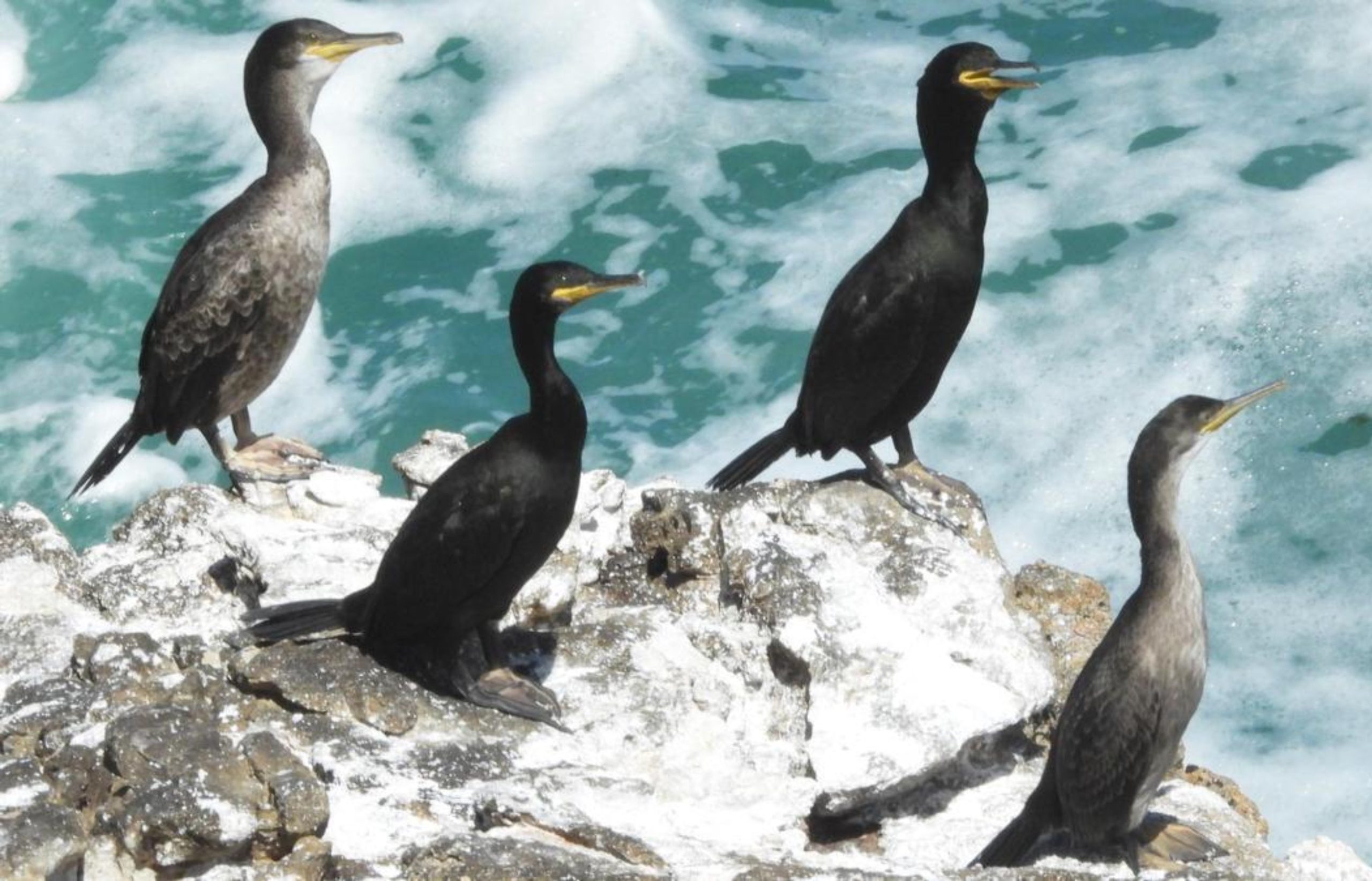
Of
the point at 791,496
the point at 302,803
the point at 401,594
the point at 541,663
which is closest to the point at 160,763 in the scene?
the point at 302,803

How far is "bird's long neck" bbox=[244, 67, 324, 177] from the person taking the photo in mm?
6297

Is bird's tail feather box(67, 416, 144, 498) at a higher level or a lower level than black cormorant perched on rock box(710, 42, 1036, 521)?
lower

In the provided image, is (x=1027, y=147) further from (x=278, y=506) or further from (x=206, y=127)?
(x=278, y=506)

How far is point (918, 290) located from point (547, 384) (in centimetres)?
143

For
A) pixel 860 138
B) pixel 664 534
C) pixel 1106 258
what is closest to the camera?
pixel 664 534

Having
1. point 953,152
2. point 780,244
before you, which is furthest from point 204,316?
point 780,244

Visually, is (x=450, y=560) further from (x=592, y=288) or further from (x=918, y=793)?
(x=918, y=793)

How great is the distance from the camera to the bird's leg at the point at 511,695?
178 inches

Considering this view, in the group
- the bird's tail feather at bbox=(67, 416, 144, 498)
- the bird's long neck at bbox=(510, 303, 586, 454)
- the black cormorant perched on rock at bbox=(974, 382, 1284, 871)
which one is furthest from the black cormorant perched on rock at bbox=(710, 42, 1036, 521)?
the bird's tail feather at bbox=(67, 416, 144, 498)

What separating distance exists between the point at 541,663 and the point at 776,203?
635cm

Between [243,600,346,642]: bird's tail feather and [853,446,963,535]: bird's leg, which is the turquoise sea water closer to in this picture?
[853,446,963,535]: bird's leg

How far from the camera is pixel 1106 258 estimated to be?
34.2 ft

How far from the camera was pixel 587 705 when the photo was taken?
4.66 meters

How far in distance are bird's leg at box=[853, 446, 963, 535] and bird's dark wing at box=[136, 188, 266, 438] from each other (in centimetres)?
189
